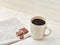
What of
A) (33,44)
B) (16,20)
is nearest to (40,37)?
(33,44)

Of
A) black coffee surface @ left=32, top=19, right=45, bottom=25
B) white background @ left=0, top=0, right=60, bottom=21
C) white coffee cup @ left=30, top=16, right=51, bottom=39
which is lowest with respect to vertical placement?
white coffee cup @ left=30, top=16, right=51, bottom=39

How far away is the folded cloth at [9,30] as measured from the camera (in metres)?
0.64

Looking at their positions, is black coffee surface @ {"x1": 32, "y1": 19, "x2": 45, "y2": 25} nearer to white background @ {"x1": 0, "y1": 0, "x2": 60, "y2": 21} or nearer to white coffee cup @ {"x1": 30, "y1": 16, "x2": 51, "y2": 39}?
white coffee cup @ {"x1": 30, "y1": 16, "x2": 51, "y2": 39}

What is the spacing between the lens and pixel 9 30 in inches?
26.8

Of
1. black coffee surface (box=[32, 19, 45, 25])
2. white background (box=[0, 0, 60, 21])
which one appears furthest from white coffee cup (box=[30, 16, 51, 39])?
white background (box=[0, 0, 60, 21])

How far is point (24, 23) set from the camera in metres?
0.73

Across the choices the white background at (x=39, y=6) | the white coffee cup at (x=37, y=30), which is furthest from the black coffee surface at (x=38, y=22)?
the white background at (x=39, y=6)

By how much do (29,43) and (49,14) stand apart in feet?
0.65

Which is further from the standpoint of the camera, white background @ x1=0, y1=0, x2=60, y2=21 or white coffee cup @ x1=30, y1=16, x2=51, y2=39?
white background @ x1=0, y1=0, x2=60, y2=21

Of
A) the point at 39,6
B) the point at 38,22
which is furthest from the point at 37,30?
the point at 39,6

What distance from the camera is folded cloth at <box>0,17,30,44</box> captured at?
2.09ft

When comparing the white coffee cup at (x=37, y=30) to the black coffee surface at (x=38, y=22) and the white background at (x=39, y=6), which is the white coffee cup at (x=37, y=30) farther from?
the white background at (x=39, y=6)

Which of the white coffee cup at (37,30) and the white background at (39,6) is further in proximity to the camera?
the white background at (39,6)

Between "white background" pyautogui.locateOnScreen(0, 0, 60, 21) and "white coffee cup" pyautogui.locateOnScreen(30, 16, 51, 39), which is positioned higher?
"white background" pyautogui.locateOnScreen(0, 0, 60, 21)
